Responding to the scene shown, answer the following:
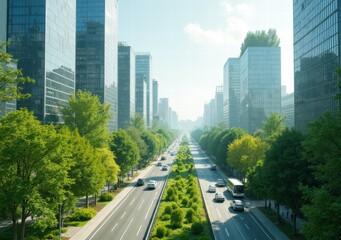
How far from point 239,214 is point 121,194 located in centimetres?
2496

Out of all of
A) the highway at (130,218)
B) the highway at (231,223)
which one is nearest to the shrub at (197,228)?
the highway at (231,223)

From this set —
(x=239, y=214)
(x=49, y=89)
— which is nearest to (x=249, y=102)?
(x=49, y=89)

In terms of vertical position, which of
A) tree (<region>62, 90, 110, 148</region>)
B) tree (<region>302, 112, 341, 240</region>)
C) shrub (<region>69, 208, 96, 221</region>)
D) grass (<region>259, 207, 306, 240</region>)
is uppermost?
tree (<region>62, 90, 110, 148</region>)

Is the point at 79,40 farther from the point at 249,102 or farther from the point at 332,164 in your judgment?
the point at 332,164

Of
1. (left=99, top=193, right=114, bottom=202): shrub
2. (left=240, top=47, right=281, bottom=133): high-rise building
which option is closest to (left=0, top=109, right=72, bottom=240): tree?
(left=99, top=193, right=114, bottom=202): shrub

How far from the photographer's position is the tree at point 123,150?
70.0 metres

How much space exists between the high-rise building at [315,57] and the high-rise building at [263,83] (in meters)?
84.8

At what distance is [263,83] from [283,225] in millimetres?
138687

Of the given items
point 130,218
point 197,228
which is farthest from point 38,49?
point 197,228

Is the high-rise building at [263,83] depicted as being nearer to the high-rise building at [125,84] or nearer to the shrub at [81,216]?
the high-rise building at [125,84]

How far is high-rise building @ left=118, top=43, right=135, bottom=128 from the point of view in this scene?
174 meters

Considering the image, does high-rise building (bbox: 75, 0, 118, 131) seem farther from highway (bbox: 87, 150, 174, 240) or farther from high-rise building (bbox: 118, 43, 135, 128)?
highway (bbox: 87, 150, 174, 240)

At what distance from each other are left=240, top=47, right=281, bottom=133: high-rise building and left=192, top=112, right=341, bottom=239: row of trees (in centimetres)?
10141

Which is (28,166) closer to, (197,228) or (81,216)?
(81,216)
